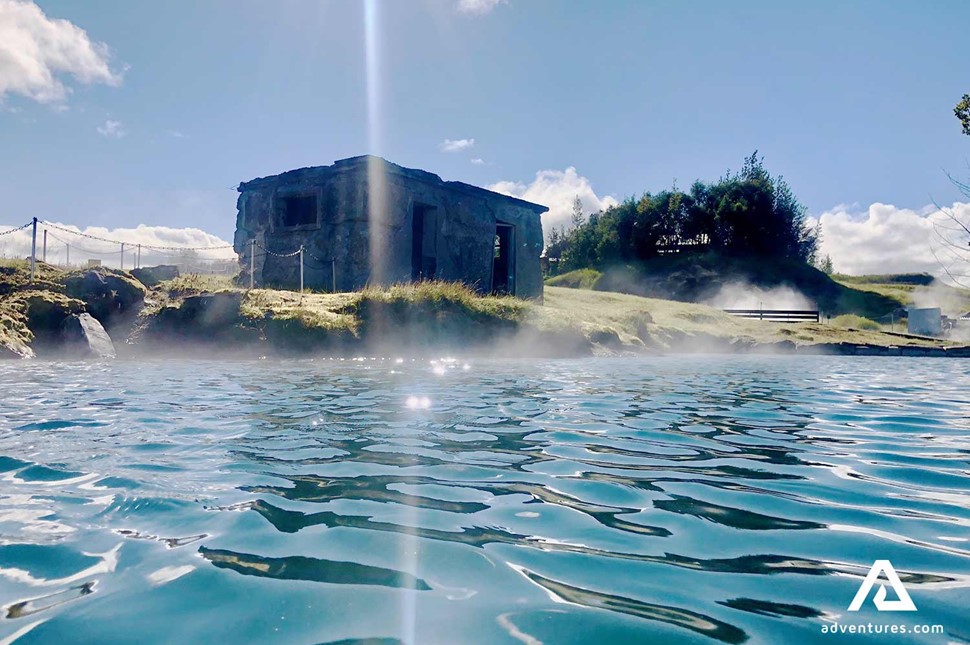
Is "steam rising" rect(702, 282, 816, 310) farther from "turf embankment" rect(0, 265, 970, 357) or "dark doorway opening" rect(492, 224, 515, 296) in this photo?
"turf embankment" rect(0, 265, 970, 357)

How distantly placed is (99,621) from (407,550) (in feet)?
2.92

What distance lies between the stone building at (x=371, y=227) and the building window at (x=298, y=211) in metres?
0.03

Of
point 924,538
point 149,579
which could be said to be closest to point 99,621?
point 149,579

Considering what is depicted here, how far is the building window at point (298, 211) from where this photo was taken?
19.0 metres

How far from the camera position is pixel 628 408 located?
5.69m

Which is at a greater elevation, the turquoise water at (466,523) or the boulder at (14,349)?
the boulder at (14,349)

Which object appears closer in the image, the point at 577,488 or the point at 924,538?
the point at 924,538

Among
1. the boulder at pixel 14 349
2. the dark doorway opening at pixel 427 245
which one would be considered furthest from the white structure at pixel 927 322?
the boulder at pixel 14 349

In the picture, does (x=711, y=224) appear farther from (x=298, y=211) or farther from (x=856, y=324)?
(x=298, y=211)

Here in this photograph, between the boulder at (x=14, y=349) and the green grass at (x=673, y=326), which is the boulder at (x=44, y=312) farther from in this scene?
the green grass at (x=673, y=326)

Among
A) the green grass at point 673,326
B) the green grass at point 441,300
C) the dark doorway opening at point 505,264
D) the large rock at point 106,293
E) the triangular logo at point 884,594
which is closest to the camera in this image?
the triangular logo at point 884,594

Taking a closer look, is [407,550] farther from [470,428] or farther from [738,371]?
[738,371]

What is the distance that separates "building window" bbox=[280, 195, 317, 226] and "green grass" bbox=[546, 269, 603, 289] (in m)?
24.2

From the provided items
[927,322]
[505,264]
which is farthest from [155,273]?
[927,322]
